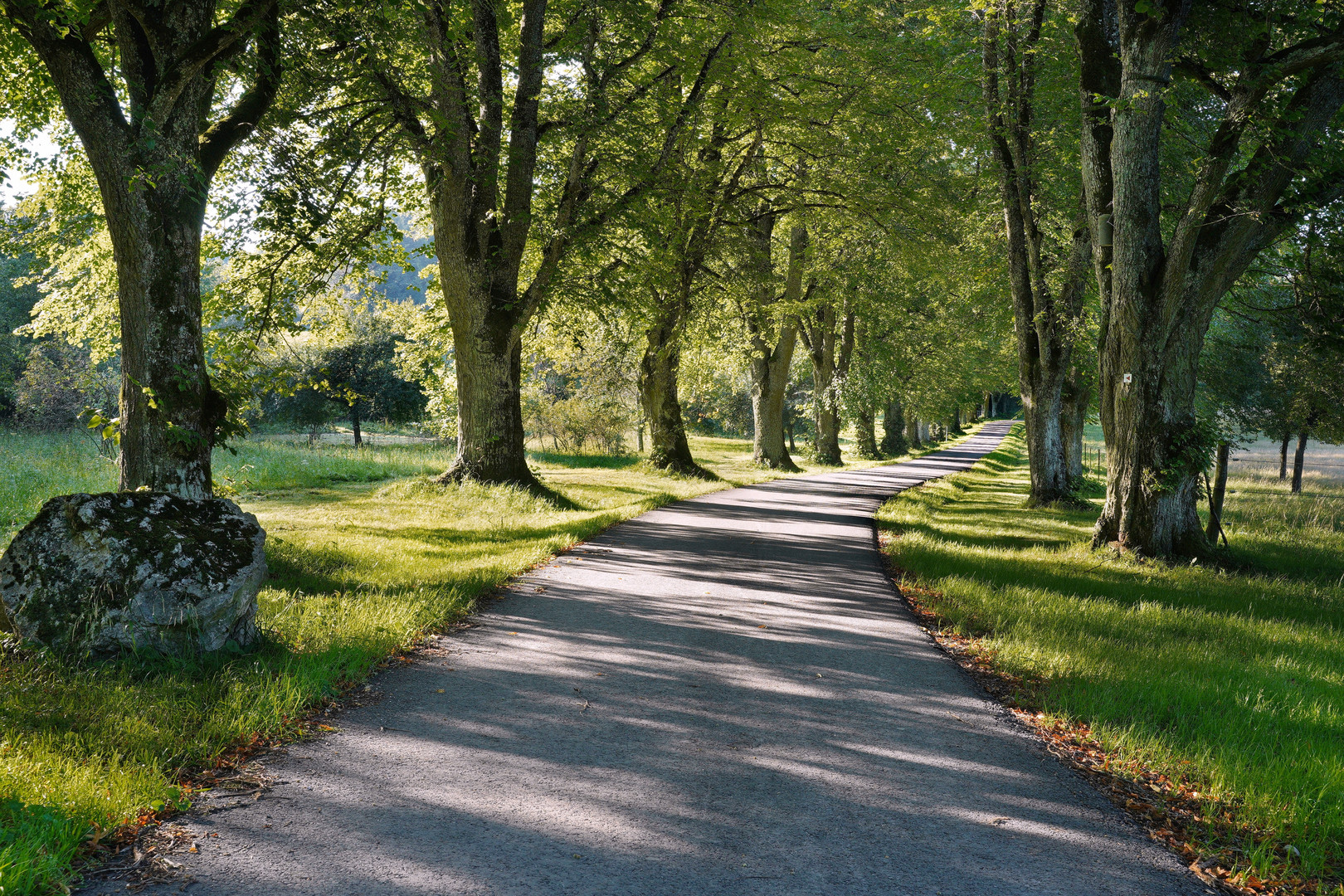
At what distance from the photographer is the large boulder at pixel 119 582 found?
4875mm

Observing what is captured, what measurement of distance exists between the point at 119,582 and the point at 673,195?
12744mm

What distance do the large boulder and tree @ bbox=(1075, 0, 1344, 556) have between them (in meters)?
10.3

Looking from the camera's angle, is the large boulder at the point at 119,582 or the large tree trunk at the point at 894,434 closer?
the large boulder at the point at 119,582

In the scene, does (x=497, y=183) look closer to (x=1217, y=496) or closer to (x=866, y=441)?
(x=1217, y=496)

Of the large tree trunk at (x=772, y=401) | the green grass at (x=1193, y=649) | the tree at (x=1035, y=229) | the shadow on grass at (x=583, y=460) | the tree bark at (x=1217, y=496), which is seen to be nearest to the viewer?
the green grass at (x=1193, y=649)

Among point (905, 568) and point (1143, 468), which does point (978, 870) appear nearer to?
point (905, 568)

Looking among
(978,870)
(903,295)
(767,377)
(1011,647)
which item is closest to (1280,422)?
(903,295)

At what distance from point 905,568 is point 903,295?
21363 mm

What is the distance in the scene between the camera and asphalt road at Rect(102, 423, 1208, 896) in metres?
3.12

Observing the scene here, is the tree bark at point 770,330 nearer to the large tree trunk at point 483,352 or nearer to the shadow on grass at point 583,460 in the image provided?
the shadow on grass at point 583,460

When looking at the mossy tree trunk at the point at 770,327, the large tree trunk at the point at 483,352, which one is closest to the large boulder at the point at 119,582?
the large tree trunk at the point at 483,352

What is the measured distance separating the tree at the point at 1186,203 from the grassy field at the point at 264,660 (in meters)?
7.81

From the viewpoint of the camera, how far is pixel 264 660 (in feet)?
17.0

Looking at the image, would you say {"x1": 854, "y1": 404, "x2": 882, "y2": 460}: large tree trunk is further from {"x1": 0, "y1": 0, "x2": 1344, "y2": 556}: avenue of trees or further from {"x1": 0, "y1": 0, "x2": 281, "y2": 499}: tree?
{"x1": 0, "y1": 0, "x2": 281, "y2": 499}: tree
